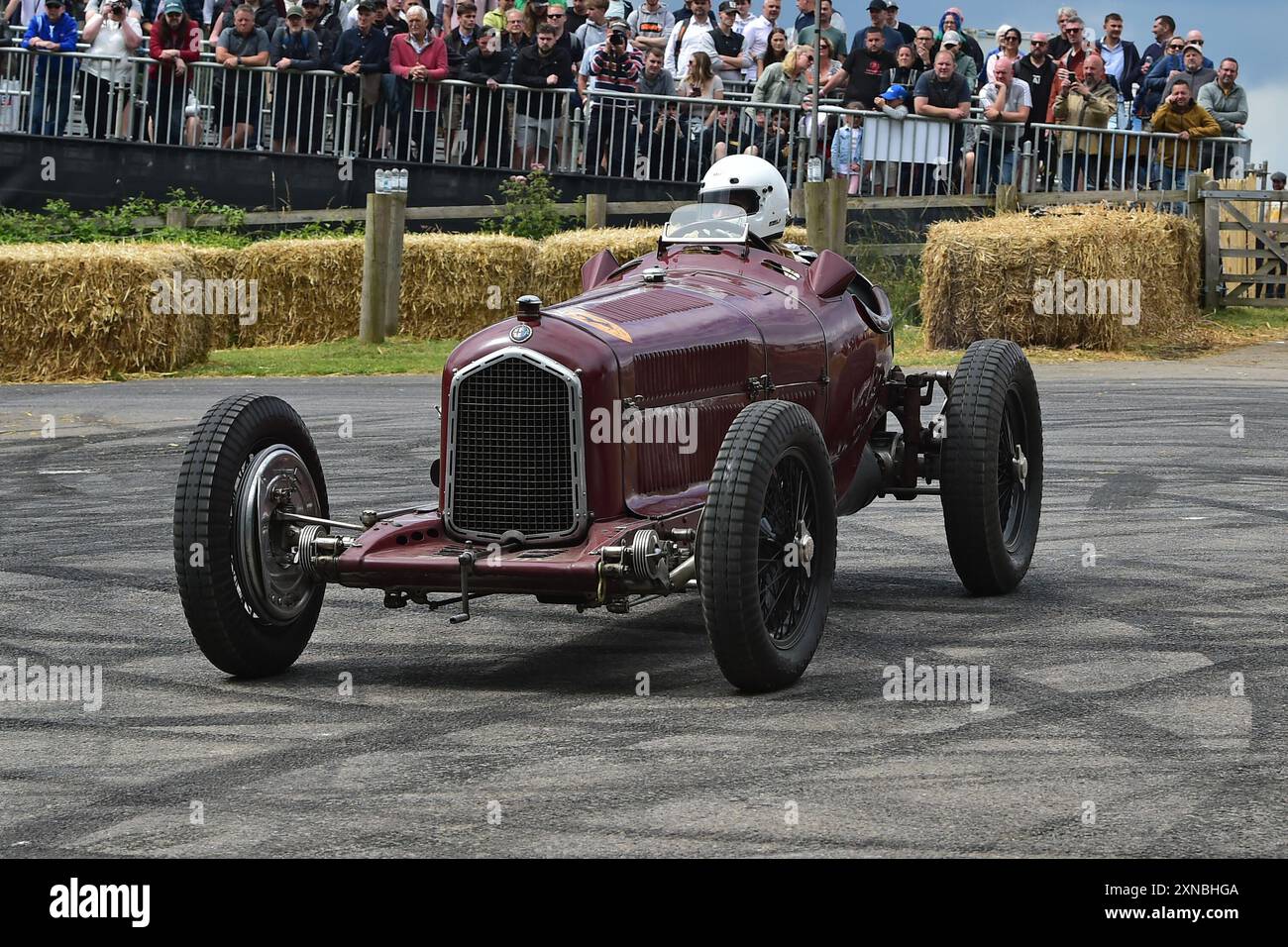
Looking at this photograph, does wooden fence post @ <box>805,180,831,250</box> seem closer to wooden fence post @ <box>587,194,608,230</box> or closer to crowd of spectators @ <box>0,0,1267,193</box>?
crowd of spectators @ <box>0,0,1267,193</box>

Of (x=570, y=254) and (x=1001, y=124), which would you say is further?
(x=1001, y=124)

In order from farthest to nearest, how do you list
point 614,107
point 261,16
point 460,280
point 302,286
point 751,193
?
point 261,16
point 614,107
point 302,286
point 460,280
point 751,193

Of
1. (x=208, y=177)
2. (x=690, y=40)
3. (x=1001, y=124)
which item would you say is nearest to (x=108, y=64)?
(x=208, y=177)

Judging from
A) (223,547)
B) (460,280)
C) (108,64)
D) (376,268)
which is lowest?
(223,547)

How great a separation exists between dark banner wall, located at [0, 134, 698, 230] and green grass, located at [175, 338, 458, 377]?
10.1ft

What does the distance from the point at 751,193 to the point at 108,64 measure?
1650cm

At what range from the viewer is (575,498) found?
22.9ft

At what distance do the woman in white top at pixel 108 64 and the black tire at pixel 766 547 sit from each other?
59.6ft

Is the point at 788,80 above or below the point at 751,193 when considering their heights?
above

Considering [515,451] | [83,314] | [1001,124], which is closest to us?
[515,451]

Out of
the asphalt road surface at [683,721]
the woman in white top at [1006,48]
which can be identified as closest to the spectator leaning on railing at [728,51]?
the woman in white top at [1006,48]

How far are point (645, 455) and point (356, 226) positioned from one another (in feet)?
58.7

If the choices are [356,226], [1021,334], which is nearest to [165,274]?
[356,226]

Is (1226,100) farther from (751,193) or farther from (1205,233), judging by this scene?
(751,193)
